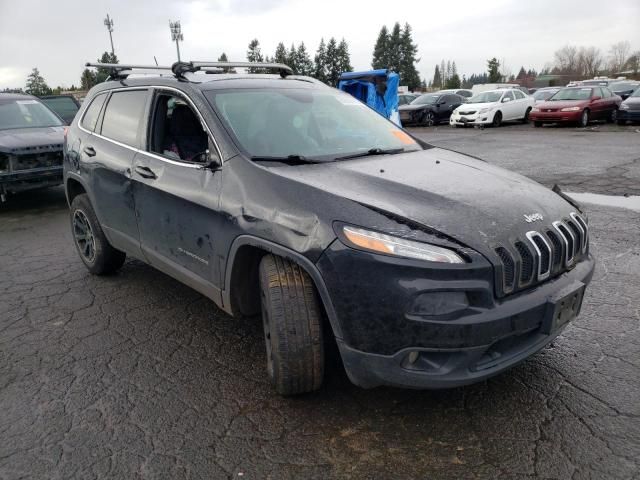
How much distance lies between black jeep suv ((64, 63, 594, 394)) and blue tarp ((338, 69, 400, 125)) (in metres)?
7.17

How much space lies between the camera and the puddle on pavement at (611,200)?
275 inches

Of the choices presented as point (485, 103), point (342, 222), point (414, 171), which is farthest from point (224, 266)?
point (485, 103)

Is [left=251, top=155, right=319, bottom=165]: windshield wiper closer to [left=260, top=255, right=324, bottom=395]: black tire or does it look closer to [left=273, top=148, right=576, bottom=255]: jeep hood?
[left=273, top=148, right=576, bottom=255]: jeep hood

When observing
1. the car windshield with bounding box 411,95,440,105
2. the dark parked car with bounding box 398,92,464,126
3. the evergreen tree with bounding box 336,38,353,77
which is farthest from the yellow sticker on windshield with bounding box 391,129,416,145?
the evergreen tree with bounding box 336,38,353,77

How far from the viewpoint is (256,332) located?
12.1 feet

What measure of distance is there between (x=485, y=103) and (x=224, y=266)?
65.7 ft

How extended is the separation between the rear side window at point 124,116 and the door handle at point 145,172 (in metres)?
0.24

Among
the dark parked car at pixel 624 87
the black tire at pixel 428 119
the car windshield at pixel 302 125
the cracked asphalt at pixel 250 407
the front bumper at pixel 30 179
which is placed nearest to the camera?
the cracked asphalt at pixel 250 407

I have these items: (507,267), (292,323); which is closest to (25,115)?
(292,323)

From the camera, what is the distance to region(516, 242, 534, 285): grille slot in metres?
2.41

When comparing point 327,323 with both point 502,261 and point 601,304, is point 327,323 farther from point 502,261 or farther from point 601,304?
point 601,304

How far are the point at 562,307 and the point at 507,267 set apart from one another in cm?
41

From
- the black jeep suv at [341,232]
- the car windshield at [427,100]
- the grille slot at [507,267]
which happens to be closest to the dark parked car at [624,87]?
the car windshield at [427,100]

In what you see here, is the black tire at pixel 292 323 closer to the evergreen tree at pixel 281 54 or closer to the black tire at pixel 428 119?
Result: the black tire at pixel 428 119
